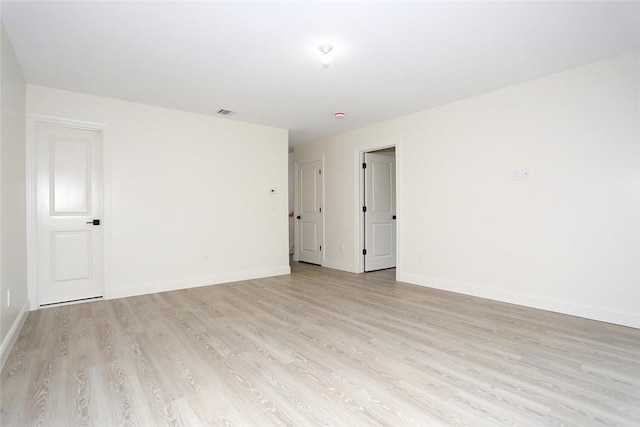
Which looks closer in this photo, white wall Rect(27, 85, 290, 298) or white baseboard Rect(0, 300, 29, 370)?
white baseboard Rect(0, 300, 29, 370)

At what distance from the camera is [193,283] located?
4574mm

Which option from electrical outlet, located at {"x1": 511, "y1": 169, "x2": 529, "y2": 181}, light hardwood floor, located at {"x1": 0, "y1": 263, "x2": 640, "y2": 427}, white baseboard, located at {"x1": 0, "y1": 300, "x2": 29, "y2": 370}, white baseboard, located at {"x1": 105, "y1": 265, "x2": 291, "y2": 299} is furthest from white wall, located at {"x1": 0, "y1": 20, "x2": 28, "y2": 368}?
electrical outlet, located at {"x1": 511, "y1": 169, "x2": 529, "y2": 181}

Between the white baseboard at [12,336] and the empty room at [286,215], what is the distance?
0.04 metres

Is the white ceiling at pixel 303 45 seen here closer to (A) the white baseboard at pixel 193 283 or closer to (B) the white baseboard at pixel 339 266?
(A) the white baseboard at pixel 193 283

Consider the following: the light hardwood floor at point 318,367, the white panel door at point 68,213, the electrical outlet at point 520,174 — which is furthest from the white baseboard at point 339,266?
the white panel door at point 68,213

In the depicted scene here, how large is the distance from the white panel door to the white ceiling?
0.63 metres

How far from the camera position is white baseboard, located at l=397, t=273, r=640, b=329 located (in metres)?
2.98

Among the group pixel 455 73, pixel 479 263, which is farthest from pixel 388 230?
pixel 455 73

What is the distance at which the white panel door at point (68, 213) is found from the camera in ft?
12.0

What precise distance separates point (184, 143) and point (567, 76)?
4481mm

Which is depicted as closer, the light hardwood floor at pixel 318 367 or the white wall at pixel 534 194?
the light hardwood floor at pixel 318 367

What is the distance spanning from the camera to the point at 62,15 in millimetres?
2303

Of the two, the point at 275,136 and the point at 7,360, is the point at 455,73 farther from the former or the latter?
the point at 7,360

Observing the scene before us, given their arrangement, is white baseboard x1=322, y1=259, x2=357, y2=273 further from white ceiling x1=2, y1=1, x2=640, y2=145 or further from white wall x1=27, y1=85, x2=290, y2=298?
white ceiling x1=2, y1=1, x2=640, y2=145
